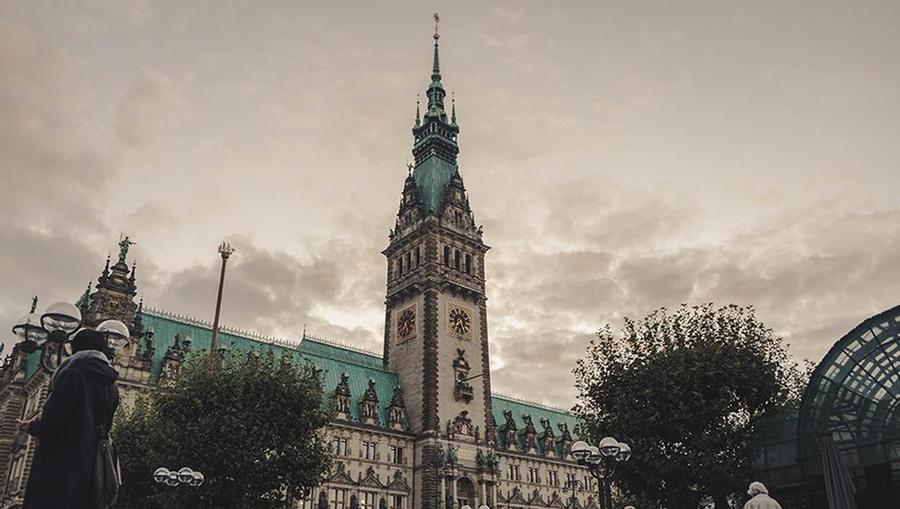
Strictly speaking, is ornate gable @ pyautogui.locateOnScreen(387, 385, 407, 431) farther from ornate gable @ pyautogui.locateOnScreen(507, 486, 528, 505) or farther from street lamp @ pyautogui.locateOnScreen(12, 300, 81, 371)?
street lamp @ pyautogui.locateOnScreen(12, 300, 81, 371)

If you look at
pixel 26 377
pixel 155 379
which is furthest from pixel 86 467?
pixel 26 377

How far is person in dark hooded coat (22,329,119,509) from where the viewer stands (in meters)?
8.97

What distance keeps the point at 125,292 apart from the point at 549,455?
187ft

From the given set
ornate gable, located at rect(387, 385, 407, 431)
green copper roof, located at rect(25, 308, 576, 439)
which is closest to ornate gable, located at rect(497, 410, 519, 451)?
green copper roof, located at rect(25, 308, 576, 439)

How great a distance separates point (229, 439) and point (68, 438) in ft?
109

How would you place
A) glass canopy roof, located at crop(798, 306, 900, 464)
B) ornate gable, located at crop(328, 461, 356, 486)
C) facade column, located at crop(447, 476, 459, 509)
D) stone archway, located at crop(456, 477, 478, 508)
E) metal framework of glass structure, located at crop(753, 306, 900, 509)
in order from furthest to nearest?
1. stone archway, located at crop(456, 477, 478, 508)
2. facade column, located at crop(447, 476, 459, 509)
3. ornate gable, located at crop(328, 461, 356, 486)
4. glass canopy roof, located at crop(798, 306, 900, 464)
5. metal framework of glass structure, located at crop(753, 306, 900, 509)

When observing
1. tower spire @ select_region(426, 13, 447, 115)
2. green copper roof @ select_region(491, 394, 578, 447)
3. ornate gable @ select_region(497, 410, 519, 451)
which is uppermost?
tower spire @ select_region(426, 13, 447, 115)

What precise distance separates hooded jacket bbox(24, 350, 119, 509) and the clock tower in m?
63.7

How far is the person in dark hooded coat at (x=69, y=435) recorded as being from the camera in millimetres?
8969

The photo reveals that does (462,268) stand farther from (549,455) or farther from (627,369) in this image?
(627,369)

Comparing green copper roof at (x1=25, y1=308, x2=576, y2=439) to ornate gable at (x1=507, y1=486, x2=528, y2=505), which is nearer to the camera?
green copper roof at (x1=25, y1=308, x2=576, y2=439)

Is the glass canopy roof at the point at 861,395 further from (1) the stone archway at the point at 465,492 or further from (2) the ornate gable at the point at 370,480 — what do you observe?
(2) the ornate gable at the point at 370,480

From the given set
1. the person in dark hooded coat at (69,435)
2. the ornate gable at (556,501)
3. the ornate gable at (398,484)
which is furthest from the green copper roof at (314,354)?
the person in dark hooded coat at (69,435)

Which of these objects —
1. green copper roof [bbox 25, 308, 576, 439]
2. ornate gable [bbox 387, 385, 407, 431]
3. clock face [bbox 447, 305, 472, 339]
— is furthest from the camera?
clock face [bbox 447, 305, 472, 339]
